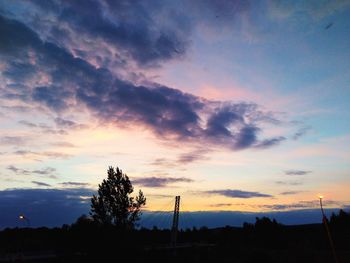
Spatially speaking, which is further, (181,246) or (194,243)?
(194,243)

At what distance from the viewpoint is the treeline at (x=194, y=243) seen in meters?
53.9

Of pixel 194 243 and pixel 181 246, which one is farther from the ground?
pixel 194 243

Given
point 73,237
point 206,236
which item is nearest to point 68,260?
point 73,237

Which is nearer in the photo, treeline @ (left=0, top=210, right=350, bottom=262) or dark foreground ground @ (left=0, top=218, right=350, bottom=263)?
dark foreground ground @ (left=0, top=218, right=350, bottom=263)

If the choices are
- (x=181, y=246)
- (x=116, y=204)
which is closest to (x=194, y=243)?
(x=181, y=246)

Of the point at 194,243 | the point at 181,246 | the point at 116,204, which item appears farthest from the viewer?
the point at 194,243

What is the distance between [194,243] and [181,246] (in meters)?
11.9

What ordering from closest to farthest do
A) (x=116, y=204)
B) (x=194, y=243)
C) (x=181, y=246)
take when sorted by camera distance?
(x=116, y=204), (x=181, y=246), (x=194, y=243)

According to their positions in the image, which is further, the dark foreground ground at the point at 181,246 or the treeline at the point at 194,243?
the treeline at the point at 194,243

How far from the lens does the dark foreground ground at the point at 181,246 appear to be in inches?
2078

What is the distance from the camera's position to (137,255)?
2030 inches

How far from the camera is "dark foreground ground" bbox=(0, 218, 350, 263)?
5278 centimetres

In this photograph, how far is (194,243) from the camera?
Result: 11806 cm

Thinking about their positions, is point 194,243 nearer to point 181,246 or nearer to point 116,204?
point 181,246
